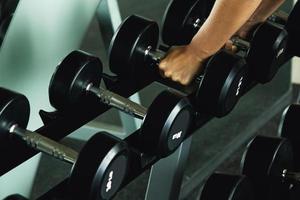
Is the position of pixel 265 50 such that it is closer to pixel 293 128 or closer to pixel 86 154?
pixel 293 128

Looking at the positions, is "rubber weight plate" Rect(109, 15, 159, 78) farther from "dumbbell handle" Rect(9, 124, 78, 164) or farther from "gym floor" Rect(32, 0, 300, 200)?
"gym floor" Rect(32, 0, 300, 200)

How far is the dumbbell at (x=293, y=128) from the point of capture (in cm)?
163

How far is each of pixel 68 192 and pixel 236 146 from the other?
3.80 feet

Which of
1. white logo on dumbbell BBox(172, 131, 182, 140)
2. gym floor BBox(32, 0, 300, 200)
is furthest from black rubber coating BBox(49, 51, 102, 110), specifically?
gym floor BBox(32, 0, 300, 200)

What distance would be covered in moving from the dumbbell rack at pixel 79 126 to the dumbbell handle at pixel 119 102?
0.09 feet

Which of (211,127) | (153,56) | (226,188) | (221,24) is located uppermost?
(221,24)

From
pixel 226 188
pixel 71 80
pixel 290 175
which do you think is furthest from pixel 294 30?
pixel 71 80

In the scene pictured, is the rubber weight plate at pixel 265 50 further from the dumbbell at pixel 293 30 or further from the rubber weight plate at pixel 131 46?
the rubber weight plate at pixel 131 46

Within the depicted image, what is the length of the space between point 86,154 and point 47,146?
9 cm

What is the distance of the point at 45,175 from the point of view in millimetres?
2215

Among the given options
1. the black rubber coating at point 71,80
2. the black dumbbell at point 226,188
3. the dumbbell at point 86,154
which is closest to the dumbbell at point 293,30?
the black dumbbell at point 226,188

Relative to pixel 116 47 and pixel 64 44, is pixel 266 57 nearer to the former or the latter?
pixel 116 47

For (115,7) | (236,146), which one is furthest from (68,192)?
(236,146)

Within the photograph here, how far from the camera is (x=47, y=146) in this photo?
4.23 ft
